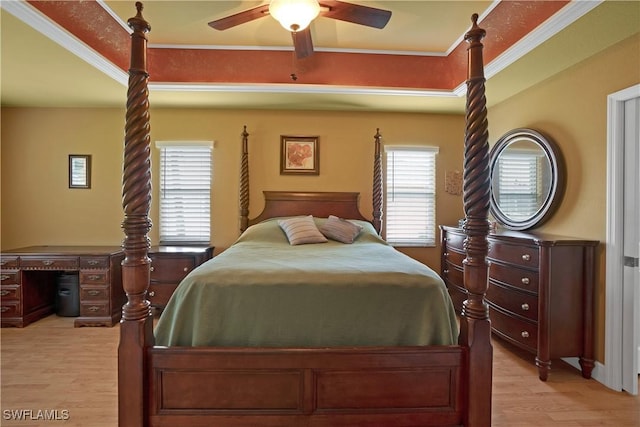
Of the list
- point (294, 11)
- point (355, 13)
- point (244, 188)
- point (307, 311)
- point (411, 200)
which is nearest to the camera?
point (307, 311)

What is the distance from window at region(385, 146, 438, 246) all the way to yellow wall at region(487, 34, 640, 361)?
1367mm

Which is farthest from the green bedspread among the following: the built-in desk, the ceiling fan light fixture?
the built-in desk

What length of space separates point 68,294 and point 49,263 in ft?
1.52

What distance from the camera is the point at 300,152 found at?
407 cm

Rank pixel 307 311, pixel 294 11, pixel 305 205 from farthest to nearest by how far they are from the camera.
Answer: pixel 305 205 < pixel 294 11 < pixel 307 311

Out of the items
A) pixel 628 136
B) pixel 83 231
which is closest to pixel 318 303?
pixel 628 136

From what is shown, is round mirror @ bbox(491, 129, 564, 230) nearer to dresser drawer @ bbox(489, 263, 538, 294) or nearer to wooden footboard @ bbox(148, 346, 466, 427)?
dresser drawer @ bbox(489, 263, 538, 294)

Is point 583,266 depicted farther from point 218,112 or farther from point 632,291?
point 218,112

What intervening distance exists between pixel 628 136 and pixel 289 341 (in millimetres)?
2800

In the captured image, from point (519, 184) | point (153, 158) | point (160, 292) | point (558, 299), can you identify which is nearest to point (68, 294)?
point (160, 292)

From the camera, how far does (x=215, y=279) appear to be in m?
1.77

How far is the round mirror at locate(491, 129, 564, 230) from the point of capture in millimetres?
2840

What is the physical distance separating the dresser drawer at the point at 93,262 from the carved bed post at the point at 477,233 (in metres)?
3.61

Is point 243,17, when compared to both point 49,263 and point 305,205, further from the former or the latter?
point 49,263
